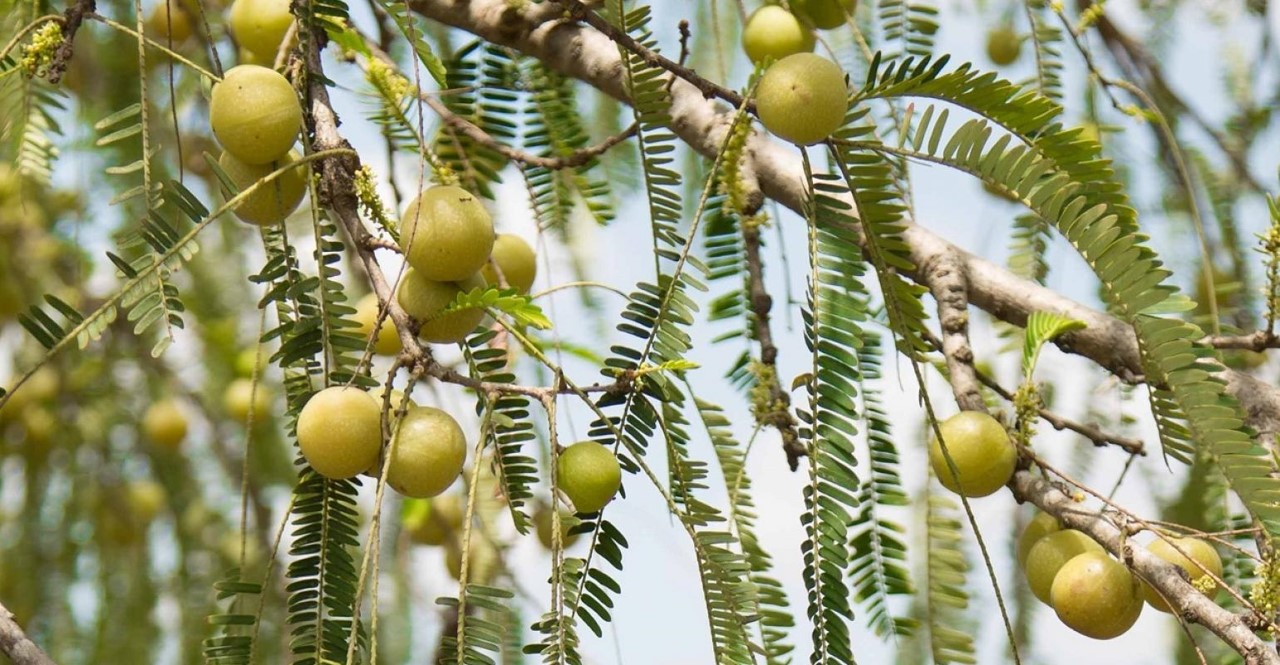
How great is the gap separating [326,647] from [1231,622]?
758mm

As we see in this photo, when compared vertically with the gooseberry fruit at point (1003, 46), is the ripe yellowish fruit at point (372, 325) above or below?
below

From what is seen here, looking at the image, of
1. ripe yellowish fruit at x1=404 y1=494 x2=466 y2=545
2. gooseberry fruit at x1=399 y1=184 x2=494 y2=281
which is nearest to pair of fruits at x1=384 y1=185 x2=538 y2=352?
gooseberry fruit at x1=399 y1=184 x2=494 y2=281

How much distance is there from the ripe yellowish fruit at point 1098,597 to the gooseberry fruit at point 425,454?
0.62 meters

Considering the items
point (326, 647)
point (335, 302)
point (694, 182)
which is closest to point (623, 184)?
point (694, 182)

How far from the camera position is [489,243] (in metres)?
1.11

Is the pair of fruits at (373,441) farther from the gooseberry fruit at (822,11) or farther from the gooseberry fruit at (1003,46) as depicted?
the gooseberry fruit at (1003,46)

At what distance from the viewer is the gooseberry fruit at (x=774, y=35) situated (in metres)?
1.73

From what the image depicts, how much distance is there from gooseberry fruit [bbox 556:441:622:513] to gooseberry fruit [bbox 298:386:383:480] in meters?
0.16

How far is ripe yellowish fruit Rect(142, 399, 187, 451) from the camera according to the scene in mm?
2664

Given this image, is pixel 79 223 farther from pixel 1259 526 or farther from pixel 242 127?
pixel 1259 526

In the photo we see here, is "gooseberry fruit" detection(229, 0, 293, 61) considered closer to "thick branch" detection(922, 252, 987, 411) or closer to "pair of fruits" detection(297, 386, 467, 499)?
"pair of fruits" detection(297, 386, 467, 499)

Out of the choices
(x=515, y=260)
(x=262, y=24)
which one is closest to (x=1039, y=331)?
(x=515, y=260)

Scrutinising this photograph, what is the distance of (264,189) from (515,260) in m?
0.52

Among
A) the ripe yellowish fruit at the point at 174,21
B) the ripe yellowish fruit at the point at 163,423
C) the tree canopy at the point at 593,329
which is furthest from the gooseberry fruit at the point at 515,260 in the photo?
the ripe yellowish fruit at the point at 163,423
